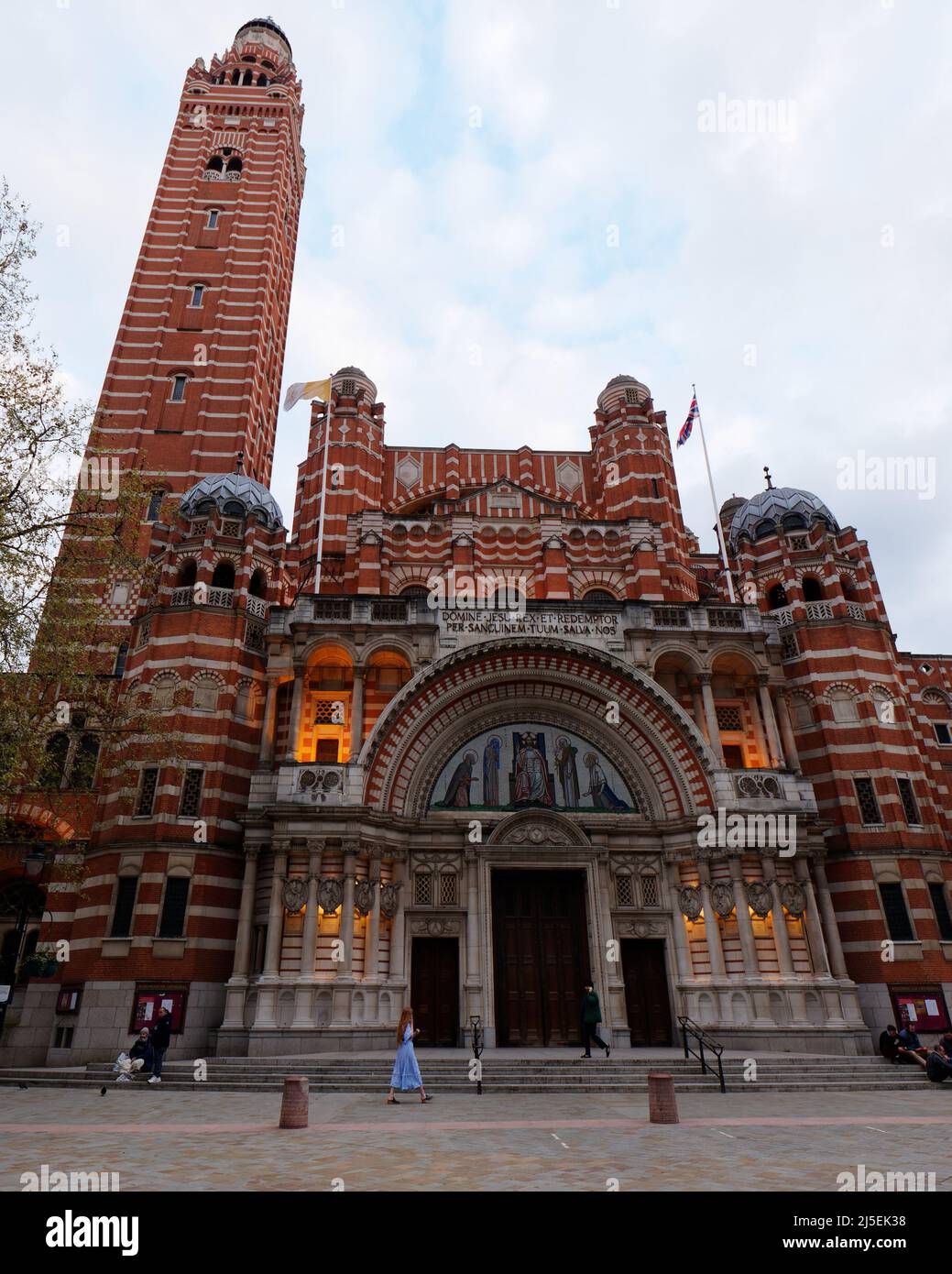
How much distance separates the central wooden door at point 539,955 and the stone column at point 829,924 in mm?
7561

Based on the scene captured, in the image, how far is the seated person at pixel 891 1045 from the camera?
20203 millimetres

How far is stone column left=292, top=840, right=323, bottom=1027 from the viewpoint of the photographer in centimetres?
2070

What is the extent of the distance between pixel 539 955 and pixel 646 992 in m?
3.54

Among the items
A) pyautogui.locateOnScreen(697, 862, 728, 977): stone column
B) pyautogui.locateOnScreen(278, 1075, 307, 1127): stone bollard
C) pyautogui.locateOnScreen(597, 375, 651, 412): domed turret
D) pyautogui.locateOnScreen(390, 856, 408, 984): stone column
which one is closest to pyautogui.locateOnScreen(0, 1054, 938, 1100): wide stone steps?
pyautogui.locateOnScreen(697, 862, 728, 977): stone column

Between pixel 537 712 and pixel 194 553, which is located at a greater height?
pixel 194 553

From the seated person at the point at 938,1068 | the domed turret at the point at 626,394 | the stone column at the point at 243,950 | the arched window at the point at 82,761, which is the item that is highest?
the domed turret at the point at 626,394

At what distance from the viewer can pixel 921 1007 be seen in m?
23.1

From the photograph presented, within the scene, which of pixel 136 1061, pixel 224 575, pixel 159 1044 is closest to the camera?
pixel 159 1044

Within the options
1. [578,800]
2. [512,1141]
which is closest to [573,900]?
[578,800]

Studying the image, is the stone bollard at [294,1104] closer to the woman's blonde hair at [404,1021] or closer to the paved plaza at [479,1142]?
the paved plaza at [479,1142]

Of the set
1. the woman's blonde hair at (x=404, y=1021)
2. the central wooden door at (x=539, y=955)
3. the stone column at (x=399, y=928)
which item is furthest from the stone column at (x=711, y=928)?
the woman's blonde hair at (x=404, y=1021)

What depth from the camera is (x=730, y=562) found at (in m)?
33.9

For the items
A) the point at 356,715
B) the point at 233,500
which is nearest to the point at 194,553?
the point at 233,500

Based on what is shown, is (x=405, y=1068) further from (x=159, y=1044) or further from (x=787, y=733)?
(x=787, y=733)
